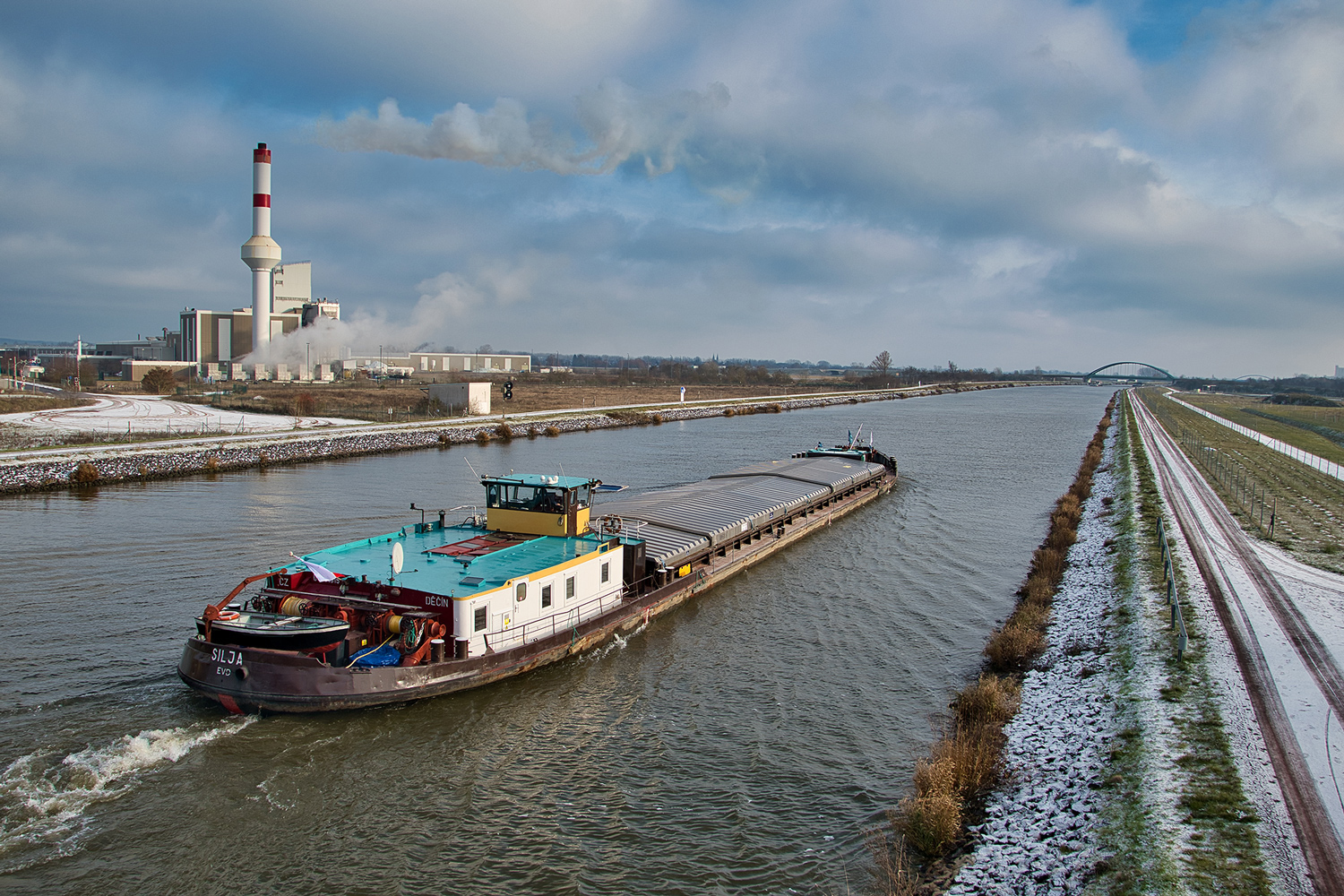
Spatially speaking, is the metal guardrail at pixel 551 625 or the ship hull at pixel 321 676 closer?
the ship hull at pixel 321 676

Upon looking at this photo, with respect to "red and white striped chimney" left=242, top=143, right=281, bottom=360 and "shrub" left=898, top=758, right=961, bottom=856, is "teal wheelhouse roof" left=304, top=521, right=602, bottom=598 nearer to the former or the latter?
"shrub" left=898, top=758, right=961, bottom=856

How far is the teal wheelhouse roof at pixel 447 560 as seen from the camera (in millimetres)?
18328

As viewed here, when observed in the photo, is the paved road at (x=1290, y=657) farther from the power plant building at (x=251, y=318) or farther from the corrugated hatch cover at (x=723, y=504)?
the power plant building at (x=251, y=318)

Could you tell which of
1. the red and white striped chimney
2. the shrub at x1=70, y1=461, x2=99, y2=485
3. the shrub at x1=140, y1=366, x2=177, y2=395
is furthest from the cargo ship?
the red and white striped chimney

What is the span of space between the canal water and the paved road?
5.65 m

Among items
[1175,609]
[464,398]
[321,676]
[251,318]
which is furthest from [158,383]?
[1175,609]

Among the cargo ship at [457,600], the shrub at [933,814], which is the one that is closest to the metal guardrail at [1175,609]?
the shrub at [933,814]

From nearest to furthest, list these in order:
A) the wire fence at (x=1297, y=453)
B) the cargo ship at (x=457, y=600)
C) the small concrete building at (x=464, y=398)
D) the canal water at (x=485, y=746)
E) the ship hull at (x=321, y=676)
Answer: the canal water at (x=485, y=746) < the ship hull at (x=321, y=676) < the cargo ship at (x=457, y=600) < the wire fence at (x=1297, y=453) < the small concrete building at (x=464, y=398)

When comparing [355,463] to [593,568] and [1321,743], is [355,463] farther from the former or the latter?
[1321,743]

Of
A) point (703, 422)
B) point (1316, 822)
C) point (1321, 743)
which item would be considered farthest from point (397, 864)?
point (703, 422)

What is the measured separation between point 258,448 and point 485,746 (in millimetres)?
40795

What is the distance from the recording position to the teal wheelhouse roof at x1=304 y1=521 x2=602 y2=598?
1833cm

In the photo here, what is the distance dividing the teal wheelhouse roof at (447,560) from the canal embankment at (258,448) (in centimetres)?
2657

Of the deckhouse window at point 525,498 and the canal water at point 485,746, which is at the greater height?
the deckhouse window at point 525,498
